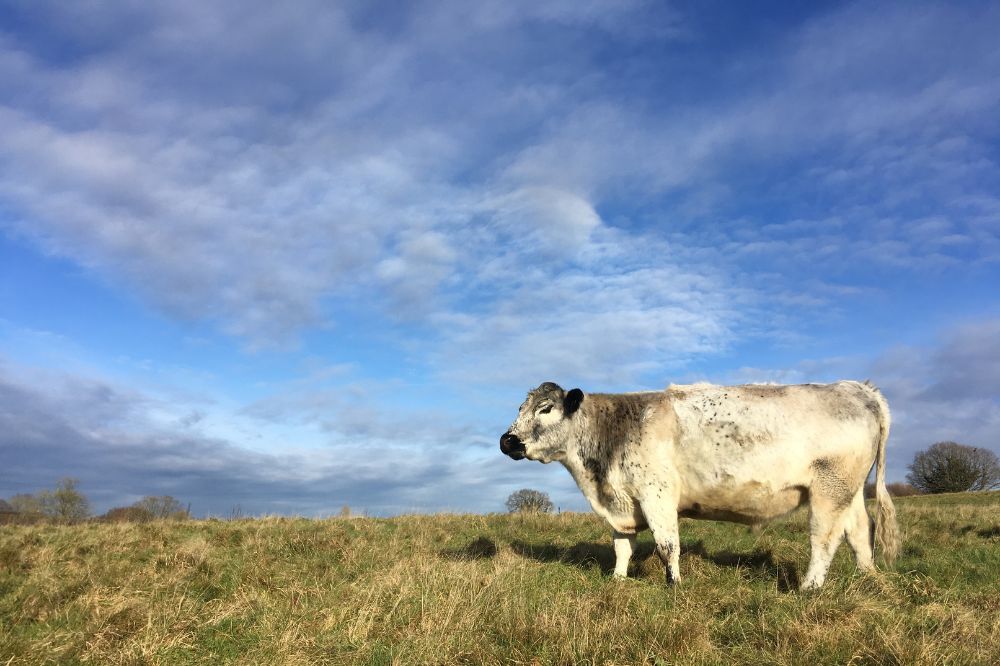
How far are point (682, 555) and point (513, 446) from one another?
3.11 metres

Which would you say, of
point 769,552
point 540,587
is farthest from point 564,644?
point 769,552

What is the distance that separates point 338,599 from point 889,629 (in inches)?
217

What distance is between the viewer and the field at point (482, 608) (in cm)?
585

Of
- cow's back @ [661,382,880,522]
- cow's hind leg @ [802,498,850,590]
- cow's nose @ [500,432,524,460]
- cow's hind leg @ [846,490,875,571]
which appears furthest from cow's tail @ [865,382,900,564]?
cow's nose @ [500,432,524,460]

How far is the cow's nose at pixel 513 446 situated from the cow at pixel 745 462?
49.3 inches

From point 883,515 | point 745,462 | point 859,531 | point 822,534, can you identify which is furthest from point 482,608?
point 883,515

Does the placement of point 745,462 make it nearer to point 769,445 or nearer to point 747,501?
point 769,445

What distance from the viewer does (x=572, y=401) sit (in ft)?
35.8

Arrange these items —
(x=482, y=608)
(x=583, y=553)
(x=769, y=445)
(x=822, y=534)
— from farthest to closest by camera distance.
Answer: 1. (x=583, y=553)
2. (x=769, y=445)
3. (x=822, y=534)
4. (x=482, y=608)

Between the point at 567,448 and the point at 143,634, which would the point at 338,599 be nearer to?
the point at 143,634

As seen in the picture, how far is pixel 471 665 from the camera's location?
225 inches

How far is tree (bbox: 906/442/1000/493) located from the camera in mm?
55969

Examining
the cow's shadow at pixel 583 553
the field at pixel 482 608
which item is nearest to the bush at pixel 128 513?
the field at pixel 482 608

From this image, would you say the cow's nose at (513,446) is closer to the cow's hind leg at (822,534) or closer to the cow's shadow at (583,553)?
the cow's shadow at (583,553)
